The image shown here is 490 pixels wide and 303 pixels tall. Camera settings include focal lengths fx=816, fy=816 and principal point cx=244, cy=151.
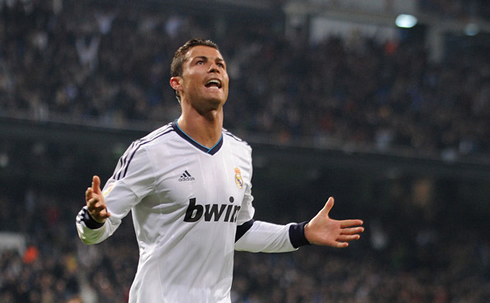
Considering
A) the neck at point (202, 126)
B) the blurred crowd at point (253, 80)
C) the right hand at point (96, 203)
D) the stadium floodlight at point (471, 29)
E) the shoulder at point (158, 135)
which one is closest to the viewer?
the right hand at point (96, 203)

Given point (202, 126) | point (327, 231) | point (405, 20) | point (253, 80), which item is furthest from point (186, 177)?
point (405, 20)

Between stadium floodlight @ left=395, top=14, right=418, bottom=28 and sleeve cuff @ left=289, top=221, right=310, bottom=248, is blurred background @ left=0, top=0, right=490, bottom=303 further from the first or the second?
sleeve cuff @ left=289, top=221, right=310, bottom=248

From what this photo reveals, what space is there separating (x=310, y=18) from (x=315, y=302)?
526 inches

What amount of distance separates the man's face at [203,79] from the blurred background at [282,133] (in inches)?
432

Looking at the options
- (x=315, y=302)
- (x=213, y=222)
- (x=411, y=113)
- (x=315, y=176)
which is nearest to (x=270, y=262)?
(x=315, y=302)

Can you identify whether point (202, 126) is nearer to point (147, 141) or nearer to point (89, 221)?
point (147, 141)

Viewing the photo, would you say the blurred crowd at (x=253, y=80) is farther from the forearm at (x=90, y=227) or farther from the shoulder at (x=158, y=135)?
the forearm at (x=90, y=227)

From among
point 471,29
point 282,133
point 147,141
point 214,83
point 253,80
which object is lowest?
point 147,141

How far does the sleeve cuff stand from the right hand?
48.8 inches

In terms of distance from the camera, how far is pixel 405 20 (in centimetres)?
3019

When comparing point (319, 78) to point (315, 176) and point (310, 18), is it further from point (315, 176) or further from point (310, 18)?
point (310, 18)

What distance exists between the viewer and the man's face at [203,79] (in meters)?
4.44

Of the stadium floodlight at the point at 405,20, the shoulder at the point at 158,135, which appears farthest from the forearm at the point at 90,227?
the stadium floodlight at the point at 405,20

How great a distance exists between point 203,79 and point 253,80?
18.9m
